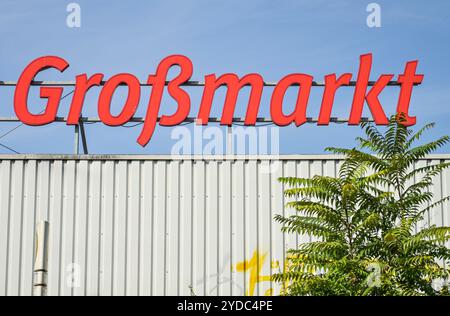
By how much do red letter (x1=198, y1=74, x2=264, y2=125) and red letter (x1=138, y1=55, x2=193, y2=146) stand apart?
592mm

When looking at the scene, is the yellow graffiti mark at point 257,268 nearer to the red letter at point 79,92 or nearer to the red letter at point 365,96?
the red letter at point 365,96

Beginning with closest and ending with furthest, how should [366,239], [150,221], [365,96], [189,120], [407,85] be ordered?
1. [366,239]
2. [150,221]
3. [189,120]
4. [365,96]
5. [407,85]

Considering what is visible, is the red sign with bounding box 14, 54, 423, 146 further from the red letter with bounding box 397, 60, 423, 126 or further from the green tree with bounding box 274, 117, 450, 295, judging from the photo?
the green tree with bounding box 274, 117, 450, 295

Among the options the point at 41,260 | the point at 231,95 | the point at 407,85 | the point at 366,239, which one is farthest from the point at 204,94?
the point at 41,260

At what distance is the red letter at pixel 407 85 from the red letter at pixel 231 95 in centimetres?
418

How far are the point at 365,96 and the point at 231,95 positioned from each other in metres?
4.03

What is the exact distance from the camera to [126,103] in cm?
2550

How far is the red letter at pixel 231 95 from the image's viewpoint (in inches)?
986

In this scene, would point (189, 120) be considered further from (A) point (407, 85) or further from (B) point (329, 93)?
(A) point (407, 85)

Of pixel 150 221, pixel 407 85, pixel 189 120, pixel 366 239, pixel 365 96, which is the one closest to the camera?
pixel 366 239

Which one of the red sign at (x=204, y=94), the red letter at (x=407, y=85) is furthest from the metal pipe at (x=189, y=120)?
the red letter at (x=407, y=85)

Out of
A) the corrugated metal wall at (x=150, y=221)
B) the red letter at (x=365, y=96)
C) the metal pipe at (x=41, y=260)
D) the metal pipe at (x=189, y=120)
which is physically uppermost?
the red letter at (x=365, y=96)

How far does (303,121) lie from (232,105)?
2.12 meters
